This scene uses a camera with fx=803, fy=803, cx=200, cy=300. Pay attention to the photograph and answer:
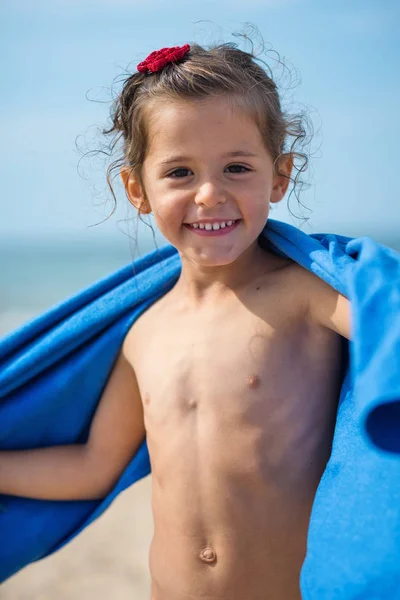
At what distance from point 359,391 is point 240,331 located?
0.52 metres

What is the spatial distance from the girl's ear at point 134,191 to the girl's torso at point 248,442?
360 millimetres

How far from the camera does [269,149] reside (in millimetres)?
1954

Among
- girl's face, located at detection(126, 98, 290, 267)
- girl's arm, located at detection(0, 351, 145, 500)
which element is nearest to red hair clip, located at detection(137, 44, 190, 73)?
girl's face, located at detection(126, 98, 290, 267)

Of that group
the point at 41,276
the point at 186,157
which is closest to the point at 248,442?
the point at 186,157

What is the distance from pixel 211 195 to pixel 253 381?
1.44 feet

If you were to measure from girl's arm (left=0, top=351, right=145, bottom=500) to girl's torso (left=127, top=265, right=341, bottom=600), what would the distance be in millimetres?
245

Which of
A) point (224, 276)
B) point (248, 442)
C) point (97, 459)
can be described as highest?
point (224, 276)

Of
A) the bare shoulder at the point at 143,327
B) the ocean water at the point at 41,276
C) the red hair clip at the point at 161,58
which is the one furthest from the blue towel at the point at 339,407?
the ocean water at the point at 41,276

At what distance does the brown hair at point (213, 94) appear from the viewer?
1.89 meters

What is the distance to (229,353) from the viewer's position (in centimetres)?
191

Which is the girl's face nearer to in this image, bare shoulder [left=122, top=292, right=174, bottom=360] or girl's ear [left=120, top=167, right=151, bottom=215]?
girl's ear [left=120, top=167, right=151, bottom=215]

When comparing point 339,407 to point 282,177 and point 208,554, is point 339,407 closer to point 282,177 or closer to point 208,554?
point 208,554

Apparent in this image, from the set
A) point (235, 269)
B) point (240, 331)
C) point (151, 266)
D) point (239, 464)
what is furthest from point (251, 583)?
point (151, 266)

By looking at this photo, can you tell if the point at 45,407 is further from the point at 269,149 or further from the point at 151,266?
the point at 269,149
